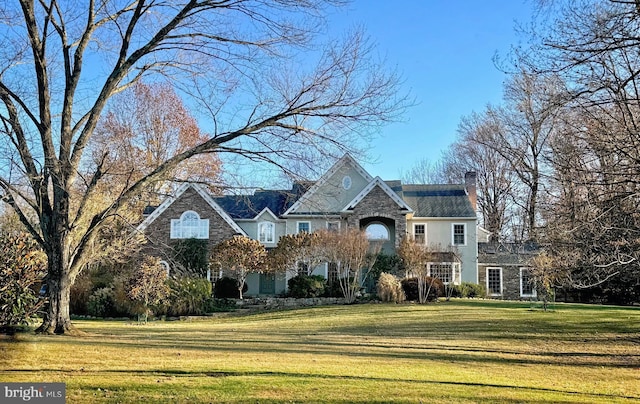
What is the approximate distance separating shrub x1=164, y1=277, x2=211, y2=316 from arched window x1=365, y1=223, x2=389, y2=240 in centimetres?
1102

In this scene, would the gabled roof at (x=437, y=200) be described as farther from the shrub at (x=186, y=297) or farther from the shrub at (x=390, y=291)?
the shrub at (x=186, y=297)

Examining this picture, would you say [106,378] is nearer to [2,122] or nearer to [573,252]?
[2,122]

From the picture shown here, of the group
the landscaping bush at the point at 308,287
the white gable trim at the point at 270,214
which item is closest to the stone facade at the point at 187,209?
the white gable trim at the point at 270,214

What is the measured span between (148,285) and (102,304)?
10.3 feet

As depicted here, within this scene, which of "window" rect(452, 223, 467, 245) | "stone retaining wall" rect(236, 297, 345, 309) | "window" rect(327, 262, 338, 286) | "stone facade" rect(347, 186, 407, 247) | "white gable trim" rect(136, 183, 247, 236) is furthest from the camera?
"window" rect(452, 223, 467, 245)

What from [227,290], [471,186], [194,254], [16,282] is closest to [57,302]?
[16,282]

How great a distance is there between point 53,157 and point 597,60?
10.1 m

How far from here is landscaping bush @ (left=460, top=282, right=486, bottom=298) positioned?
30711 millimetres

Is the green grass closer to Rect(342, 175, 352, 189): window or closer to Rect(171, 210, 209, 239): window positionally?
Rect(171, 210, 209, 239): window

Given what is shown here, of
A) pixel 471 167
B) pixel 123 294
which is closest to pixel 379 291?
pixel 123 294

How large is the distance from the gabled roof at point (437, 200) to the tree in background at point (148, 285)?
16262 mm

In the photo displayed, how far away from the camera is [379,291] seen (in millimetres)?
24859

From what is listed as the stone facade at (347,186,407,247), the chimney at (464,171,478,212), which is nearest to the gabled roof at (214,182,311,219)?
the stone facade at (347,186,407,247)

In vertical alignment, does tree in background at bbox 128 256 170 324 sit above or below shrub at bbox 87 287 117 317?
above
